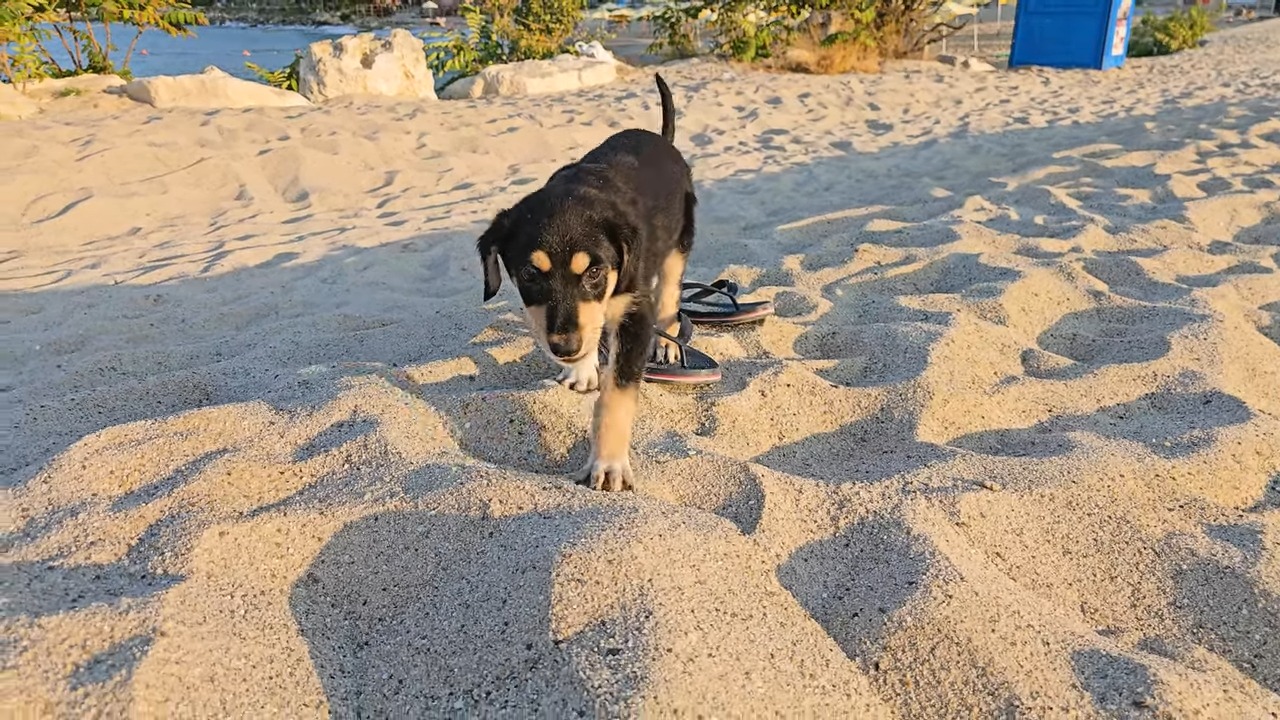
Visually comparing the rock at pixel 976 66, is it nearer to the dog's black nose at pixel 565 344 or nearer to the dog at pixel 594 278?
the dog at pixel 594 278

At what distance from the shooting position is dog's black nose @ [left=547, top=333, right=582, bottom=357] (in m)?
2.55

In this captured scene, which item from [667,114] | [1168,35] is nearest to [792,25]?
[1168,35]

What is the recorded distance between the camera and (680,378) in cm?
306

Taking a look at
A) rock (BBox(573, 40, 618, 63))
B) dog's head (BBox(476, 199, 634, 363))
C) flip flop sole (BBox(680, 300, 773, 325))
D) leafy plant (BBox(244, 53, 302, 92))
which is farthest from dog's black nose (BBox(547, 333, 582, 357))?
rock (BBox(573, 40, 618, 63))

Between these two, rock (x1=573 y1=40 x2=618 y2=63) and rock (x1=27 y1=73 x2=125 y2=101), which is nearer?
rock (x1=27 y1=73 x2=125 y2=101)

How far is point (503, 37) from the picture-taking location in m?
15.0

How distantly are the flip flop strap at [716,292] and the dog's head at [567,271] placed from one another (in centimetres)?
98

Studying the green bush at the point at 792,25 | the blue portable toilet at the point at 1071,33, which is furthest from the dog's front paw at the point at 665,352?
the blue portable toilet at the point at 1071,33

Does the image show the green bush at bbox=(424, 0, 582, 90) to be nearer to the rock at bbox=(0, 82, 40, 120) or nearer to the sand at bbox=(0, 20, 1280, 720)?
the rock at bbox=(0, 82, 40, 120)

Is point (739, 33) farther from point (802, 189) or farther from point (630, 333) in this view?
point (630, 333)

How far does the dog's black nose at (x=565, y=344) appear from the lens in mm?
2555

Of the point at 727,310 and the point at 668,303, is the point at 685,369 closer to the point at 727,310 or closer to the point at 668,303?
the point at 668,303

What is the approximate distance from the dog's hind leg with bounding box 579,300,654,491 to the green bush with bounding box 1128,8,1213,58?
1959cm

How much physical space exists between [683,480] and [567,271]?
2.57ft
